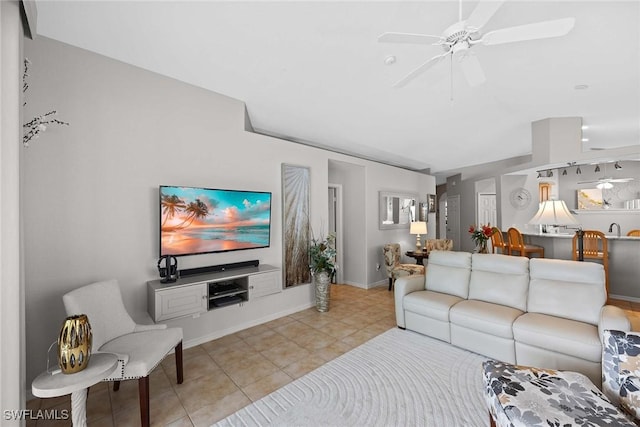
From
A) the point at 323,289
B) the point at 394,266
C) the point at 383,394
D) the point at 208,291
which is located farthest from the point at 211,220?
the point at 394,266

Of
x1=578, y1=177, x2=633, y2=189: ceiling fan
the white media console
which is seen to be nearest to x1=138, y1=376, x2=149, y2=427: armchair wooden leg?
the white media console

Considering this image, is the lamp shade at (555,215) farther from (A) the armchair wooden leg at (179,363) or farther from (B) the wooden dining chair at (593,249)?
(A) the armchair wooden leg at (179,363)

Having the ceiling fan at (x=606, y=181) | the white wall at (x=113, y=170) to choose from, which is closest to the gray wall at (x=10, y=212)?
the white wall at (x=113, y=170)

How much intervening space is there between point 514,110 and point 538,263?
2.29m

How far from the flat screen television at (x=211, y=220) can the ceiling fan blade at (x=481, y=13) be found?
101 inches

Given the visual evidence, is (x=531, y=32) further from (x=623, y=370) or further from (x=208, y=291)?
(x=208, y=291)

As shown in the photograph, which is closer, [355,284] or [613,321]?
[613,321]

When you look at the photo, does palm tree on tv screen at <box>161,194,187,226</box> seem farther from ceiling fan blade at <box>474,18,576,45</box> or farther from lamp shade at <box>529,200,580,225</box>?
lamp shade at <box>529,200,580,225</box>

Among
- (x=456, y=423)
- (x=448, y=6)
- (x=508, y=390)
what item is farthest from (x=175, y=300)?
(x=448, y=6)

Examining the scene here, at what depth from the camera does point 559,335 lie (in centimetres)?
222

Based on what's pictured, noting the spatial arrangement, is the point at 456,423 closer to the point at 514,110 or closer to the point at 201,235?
the point at 201,235

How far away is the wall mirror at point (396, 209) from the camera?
560 centimetres

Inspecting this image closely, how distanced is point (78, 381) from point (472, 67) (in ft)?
10.5

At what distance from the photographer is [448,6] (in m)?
1.90
